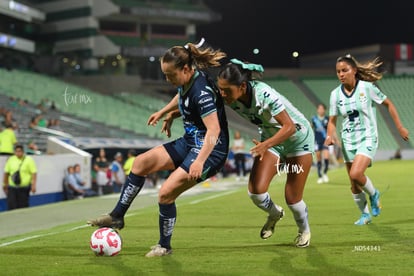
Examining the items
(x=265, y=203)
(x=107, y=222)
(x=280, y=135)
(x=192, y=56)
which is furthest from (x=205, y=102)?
(x=107, y=222)

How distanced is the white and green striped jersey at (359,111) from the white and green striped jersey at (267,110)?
230 centimetres

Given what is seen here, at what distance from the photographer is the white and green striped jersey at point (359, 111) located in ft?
33.6

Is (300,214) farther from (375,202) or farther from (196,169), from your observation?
(375,202)

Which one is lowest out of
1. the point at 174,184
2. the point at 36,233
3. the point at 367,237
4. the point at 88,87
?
the point at 88,87

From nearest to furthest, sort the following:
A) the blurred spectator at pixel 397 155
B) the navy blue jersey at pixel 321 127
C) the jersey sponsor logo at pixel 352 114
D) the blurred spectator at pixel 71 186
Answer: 1. the jersey sponsor logo at pixel 352 114
2. the navy blue jersey at pixel 321 127
3. the blurred spectator at pixel 71 186
4. the blurred spectator at pixel 397 155

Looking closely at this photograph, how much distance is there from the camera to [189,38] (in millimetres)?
63562

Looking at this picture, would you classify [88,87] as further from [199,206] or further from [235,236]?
[235,236]

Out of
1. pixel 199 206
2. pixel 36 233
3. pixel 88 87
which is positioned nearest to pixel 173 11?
pixel 88 87

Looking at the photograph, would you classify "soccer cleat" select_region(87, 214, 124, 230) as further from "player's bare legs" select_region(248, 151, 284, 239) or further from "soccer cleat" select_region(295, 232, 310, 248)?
"soccer cleat" select_region(295, 232, 310, 248)

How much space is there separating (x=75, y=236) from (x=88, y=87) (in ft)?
147

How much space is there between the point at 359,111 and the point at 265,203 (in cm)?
283

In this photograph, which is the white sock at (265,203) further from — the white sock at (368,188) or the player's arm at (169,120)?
the white sock at (368,188)

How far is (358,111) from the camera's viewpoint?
10305 millimetres

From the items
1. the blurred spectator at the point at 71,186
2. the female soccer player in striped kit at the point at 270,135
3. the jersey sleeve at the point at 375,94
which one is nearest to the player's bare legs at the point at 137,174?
the female soccer player in striped kit at the point at 270,135
